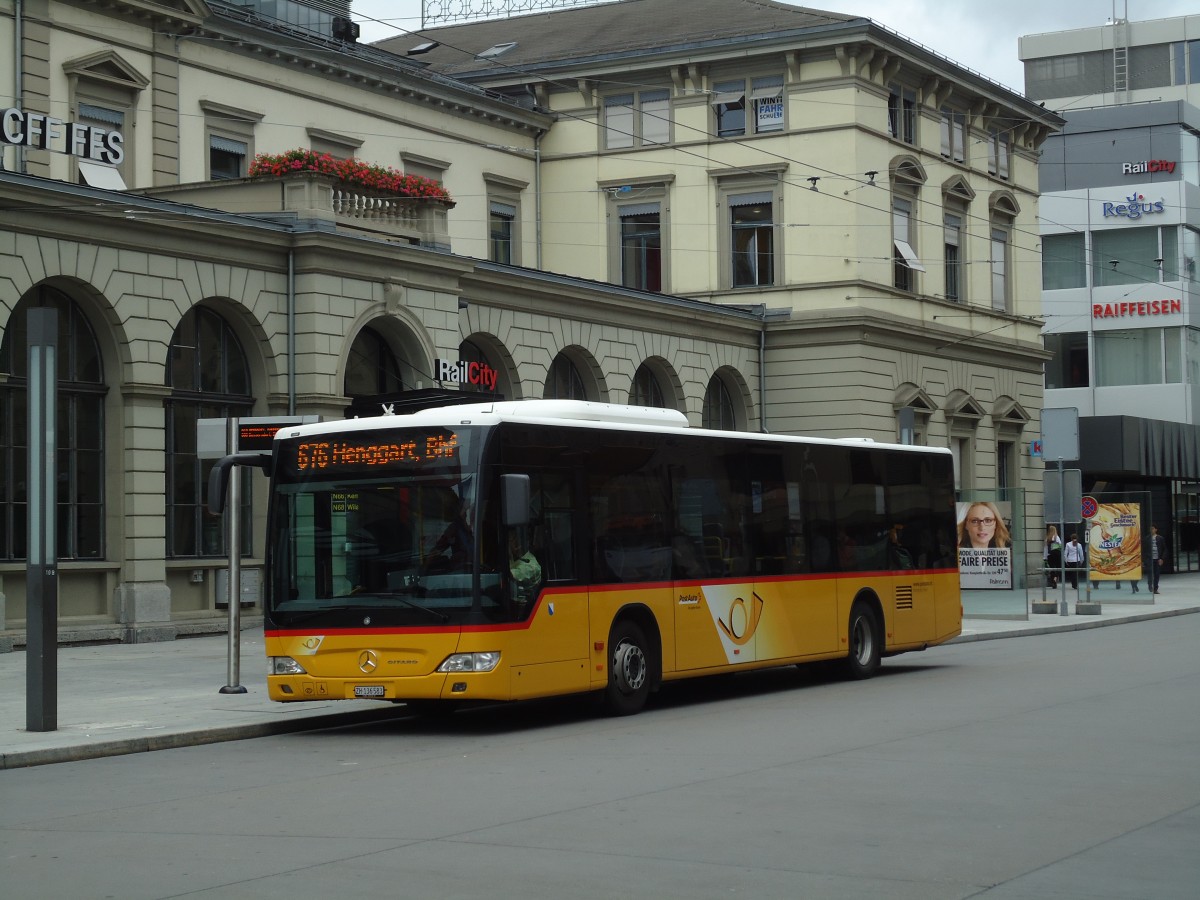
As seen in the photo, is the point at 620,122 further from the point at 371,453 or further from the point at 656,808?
the point at 656,808

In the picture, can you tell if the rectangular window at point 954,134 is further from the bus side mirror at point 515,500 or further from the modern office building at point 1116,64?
the modern office building at point 1116,64

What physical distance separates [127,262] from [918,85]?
1019 inches

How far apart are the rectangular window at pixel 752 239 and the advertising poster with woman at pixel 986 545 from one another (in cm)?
1067

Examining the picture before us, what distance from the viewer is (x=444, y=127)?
4131 centimetres

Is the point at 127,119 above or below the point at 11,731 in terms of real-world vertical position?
above

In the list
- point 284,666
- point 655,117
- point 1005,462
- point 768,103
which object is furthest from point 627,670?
point 1005,462

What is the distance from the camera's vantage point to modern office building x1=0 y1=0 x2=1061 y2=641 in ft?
85.0

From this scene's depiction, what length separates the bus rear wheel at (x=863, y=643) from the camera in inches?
836

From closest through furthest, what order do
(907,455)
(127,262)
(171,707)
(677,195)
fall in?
(171,707)
(907,455)
(127,262)
(677,195)

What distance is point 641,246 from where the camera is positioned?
4522 cm

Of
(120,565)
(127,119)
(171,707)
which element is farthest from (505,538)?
(127,119)

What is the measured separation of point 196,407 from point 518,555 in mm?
13215

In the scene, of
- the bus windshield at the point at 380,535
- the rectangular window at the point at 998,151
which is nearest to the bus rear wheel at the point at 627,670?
the bus windshield at the point at 380,535

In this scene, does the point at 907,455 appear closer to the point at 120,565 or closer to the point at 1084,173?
the point at 120,565
